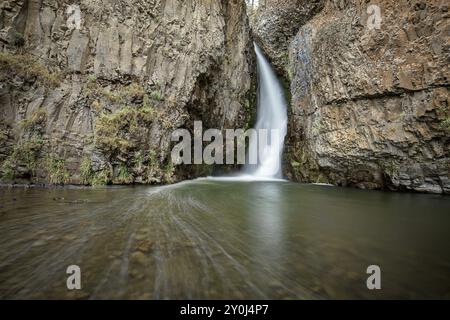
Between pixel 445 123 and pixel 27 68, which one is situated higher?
pixel 27 68

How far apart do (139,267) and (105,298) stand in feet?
1.58

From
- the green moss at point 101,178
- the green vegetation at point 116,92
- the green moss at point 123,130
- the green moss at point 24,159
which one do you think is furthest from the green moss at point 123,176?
the green vegetation at point 116,92

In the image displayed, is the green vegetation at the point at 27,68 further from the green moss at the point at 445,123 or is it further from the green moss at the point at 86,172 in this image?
the green moss at the point at 445,123

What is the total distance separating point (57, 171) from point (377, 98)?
1313 centimetres

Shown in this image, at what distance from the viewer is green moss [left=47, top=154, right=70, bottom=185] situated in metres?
9.13

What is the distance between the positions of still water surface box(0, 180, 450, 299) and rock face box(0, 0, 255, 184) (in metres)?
5.44

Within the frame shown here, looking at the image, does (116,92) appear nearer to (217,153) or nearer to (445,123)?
(217,153)

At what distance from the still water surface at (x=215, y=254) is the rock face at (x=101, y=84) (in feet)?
17.8

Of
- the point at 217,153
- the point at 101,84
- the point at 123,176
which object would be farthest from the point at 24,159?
the point at 217,153

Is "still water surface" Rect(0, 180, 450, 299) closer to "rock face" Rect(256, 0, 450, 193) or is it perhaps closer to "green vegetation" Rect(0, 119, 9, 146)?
"rock face" Rect(256, 0, 450, 193)

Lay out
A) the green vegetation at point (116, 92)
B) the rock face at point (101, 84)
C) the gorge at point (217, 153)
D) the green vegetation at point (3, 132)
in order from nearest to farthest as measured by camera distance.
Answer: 1. the gorge at point (217, 153)
2. the green vegetation at point (3, 132)
3. the rock face at point (101, 84)
4. the green vegetation at point (116, 92)

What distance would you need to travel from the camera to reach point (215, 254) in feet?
8.77

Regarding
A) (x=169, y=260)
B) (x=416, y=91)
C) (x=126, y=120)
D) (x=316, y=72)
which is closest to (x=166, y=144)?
(x=126, y=120)

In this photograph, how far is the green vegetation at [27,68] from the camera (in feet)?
30.9
